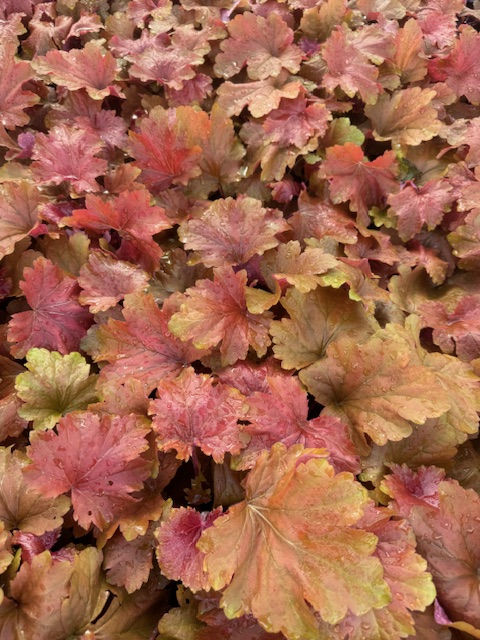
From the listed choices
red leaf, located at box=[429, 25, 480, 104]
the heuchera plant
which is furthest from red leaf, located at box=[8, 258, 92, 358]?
red leaf, located at box=[429, 25, 480, 104]

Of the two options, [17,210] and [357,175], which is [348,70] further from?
[17,210]

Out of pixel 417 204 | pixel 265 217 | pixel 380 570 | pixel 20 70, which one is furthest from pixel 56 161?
pixel 380 570

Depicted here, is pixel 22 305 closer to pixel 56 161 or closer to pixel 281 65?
pixel 56 161

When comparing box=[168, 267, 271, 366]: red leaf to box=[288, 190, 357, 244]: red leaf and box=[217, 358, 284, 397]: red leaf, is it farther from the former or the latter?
box=[288, 190, 357, 244]: red leaf

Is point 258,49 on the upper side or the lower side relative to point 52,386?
upper

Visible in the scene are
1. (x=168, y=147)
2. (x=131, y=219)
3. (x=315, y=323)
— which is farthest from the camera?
(x=168, y=147)

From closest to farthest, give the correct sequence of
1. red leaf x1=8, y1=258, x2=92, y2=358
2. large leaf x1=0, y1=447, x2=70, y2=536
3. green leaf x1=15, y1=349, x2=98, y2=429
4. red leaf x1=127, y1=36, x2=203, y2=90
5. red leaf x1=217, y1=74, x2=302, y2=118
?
large leaf x1=0, y1=447, x2=70, y2=536
green leaf x1=15, y1=349, x2=98, y2=429
red leaf x1=8, y1=258, x2=92, y2=358
red leaf x1=217, y1=74, x2=302, y2=118
red leaf x1=127, y1=36, x2=203, y2=90

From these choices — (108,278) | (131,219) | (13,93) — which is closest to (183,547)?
(108,278)
